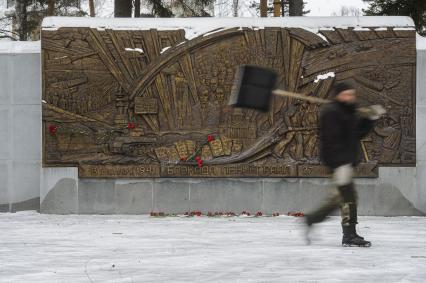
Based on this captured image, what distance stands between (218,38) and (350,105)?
18.6 feet

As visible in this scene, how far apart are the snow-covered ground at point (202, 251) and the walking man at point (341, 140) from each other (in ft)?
2.07

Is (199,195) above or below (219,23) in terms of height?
below

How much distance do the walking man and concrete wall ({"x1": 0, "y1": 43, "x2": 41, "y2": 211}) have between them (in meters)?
7.12

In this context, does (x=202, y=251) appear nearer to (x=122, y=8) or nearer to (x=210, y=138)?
(x=210, y=138)

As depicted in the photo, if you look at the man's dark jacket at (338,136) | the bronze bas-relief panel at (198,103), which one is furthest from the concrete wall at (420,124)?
the man's dark jacket at (338,136)

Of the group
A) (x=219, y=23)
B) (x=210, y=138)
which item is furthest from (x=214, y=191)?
(x=219, y=23)

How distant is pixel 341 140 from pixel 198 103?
5817mm

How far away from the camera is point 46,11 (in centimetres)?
2670

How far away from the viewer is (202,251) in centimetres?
902

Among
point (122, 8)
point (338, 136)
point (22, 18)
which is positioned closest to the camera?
point (338, 136)

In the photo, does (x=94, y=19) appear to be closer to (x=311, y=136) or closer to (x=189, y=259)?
(x=311, y=136)

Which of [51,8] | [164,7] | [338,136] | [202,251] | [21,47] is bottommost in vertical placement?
[202,251]

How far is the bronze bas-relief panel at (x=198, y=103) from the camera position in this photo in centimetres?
1325

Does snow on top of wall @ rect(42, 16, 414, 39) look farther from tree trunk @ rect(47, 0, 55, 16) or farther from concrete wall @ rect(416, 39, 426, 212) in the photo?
tree trunk @ rect(47, 0, 55, 16)
